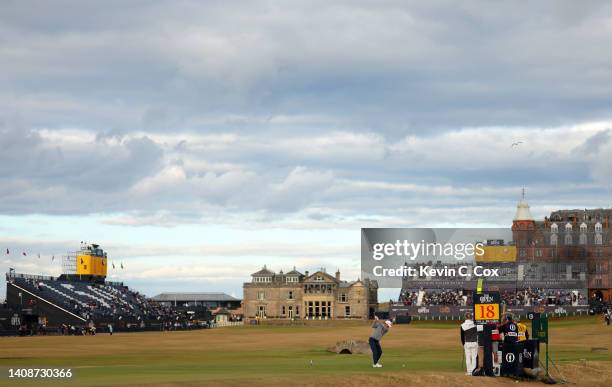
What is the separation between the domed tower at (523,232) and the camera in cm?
18738

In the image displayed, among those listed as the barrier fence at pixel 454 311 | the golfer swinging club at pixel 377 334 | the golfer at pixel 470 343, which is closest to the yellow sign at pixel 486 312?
the golfer at pixel 470 343

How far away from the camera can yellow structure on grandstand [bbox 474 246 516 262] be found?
17575 cm

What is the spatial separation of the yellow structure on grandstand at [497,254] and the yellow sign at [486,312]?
14083 cm

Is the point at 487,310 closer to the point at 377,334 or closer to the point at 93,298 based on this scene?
the point at 377,334

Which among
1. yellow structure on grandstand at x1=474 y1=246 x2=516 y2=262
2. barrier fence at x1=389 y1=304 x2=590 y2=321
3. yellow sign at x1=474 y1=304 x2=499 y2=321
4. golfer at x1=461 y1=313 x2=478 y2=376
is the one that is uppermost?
yellow structure on grandstand at x1=474 y1=246 x2=516 y2=262

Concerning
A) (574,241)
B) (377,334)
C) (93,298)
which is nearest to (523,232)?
(574,241)

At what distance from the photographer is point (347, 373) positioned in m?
34.7

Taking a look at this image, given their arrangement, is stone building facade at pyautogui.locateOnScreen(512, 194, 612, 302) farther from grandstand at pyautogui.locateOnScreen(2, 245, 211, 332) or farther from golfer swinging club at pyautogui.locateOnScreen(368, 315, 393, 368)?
golfer swinging club at pyautogui.locateOnScreen(368, 315, 393, 368)

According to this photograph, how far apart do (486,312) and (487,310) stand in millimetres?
88

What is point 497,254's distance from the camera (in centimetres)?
17788

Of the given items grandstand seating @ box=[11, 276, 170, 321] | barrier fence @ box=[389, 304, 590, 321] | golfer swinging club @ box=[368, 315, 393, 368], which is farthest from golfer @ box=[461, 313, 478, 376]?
barrier fence @ box=[389, 304, 590, 321]

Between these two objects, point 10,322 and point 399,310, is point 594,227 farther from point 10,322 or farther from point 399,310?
point 10,322

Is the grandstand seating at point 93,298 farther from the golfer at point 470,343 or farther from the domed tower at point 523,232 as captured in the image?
the golfer at point 470,343

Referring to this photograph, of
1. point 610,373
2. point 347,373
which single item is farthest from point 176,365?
point 610,373
